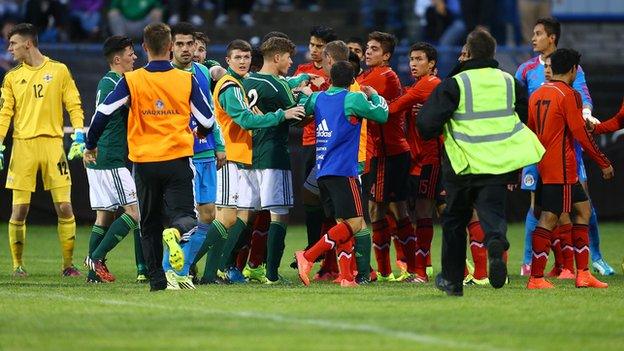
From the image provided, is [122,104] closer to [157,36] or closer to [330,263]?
[157,36]

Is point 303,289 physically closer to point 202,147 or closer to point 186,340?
point 202,147

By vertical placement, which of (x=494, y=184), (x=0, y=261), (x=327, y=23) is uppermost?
(x=327, y=23)

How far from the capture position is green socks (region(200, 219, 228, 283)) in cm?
1288

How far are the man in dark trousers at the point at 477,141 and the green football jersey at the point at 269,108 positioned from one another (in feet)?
6.78

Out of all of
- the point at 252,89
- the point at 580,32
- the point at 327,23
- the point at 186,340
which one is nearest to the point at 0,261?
the point at 252,89

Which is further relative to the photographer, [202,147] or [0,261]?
[0,261]

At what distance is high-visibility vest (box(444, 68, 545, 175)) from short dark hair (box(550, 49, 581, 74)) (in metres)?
1.39

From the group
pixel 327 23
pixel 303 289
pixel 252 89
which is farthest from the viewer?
pixel 327 23

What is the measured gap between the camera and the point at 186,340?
28.7ft

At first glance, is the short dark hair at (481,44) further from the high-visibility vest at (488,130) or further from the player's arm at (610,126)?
the player's arm at (610,126)

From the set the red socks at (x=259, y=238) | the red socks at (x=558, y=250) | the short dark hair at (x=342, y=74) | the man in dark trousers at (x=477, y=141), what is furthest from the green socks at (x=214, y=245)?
the red socks at (x=558, y=250)

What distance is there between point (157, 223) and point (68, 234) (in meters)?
3.09

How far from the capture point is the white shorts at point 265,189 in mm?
12977

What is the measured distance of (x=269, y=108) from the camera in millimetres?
12984
